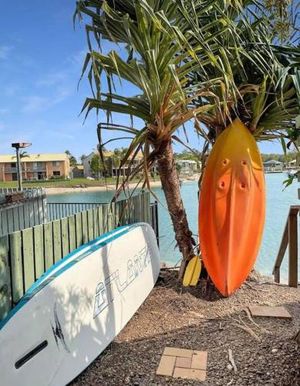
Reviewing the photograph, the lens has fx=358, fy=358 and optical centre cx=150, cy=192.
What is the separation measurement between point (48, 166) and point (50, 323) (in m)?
53.0

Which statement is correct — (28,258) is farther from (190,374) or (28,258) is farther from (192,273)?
(192,273)

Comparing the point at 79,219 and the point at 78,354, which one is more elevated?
the point at 79,219

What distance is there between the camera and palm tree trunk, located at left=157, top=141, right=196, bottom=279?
3.47 meters

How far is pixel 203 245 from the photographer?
3.06m

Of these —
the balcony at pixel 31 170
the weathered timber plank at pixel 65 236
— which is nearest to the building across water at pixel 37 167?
the balcony at pixel 31 170

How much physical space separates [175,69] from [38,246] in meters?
1.59

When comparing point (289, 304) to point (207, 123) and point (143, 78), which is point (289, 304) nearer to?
point (207, 123)

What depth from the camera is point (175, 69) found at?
254cm

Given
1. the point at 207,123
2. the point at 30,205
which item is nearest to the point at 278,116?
the point at 207,123

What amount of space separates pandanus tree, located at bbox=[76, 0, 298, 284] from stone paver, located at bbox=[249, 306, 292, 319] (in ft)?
4.51

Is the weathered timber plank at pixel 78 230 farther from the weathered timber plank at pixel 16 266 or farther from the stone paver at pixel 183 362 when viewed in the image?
the stone paver at pixel 183 362

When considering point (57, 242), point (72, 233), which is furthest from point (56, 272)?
point (72, 233)

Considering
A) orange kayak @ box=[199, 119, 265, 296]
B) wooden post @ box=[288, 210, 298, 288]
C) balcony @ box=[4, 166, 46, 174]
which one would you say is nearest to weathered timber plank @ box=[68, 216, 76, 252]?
→ orange kayak @ box=[199, 119, 265, 296]

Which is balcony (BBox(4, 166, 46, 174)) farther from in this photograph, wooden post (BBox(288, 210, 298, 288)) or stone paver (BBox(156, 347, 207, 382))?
stone paver (BBox(156, 347, 207, 382))
